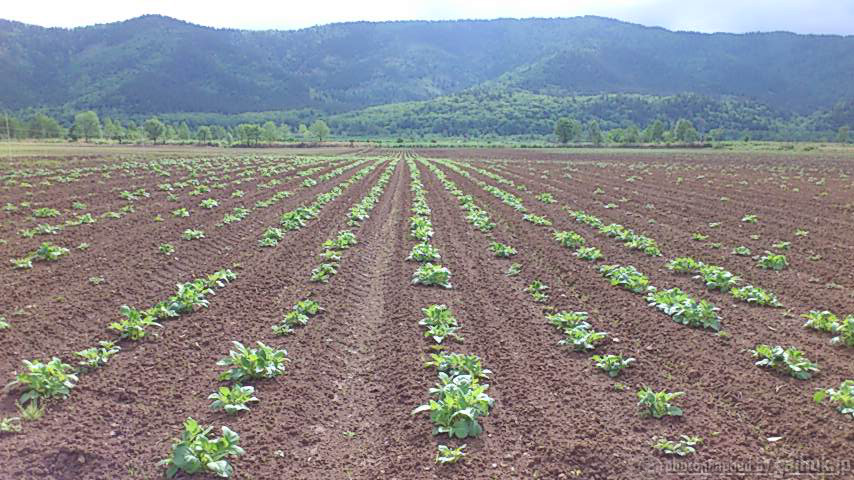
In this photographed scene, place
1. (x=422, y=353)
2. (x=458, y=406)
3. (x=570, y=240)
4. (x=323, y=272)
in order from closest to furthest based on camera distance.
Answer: (x=458, y=406) < (x=422, y=353) < (x=323, y=272) < (x=570, y=240)

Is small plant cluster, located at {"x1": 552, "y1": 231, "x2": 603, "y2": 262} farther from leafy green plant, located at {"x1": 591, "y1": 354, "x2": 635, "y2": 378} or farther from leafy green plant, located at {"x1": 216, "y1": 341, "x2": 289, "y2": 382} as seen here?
leafy green plant, located at {"x1": 216, "y1": 341, "x2": 289, "y2": 382}

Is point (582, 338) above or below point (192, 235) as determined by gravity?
below

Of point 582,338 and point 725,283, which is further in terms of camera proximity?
point 725,283

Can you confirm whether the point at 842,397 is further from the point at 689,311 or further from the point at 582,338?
the point at 582,338

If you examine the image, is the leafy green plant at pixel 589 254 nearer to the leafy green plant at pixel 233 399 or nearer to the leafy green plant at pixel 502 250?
the leafy green plant at pixel 502 250

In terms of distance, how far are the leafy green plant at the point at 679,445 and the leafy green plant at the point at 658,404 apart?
1.34ft

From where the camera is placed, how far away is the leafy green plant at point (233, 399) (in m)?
5.79

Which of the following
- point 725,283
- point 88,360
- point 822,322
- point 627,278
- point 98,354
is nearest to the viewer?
point 88,360

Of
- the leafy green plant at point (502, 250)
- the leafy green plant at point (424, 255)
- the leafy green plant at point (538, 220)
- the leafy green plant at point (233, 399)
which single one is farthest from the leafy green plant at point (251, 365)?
the leafy green plant at point (538, 220)

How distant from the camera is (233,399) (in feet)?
19.3

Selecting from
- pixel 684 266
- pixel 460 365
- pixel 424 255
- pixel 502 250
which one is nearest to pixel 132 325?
pixel 460 365

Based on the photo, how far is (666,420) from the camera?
18.5ft

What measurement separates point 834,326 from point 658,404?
418cm

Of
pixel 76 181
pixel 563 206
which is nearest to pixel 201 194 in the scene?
pixel 76 181
